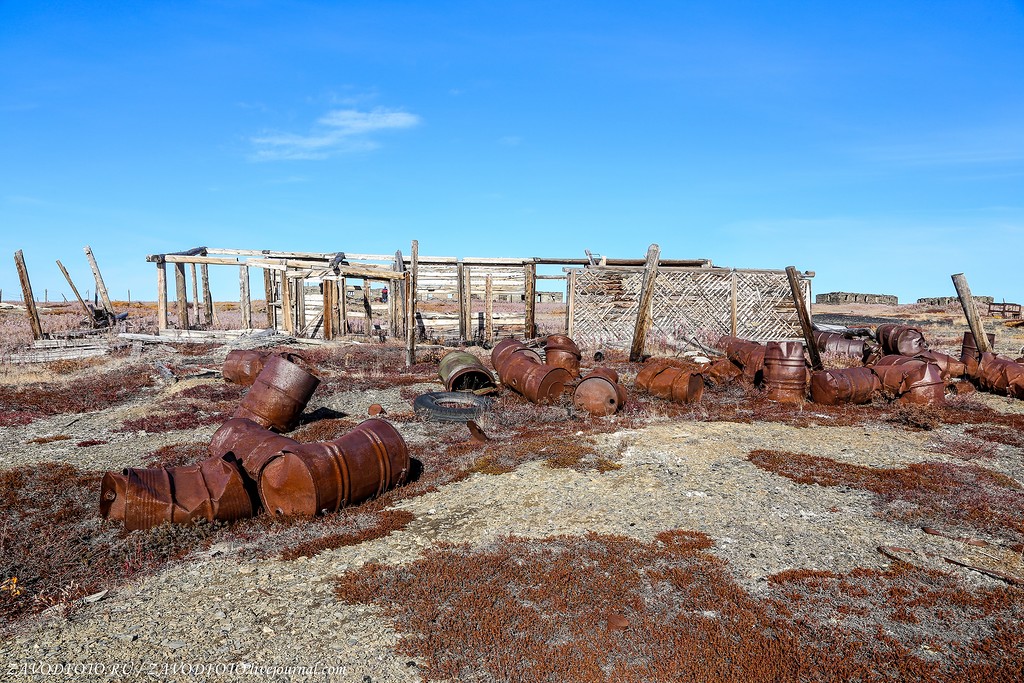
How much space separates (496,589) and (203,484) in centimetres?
302

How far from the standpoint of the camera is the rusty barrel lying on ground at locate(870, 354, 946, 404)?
10.6m

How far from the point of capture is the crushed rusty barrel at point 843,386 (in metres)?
10.6

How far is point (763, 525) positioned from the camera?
5551 millimetres

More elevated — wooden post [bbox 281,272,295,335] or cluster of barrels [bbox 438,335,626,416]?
wooden post [bbox 281,272,295,335]

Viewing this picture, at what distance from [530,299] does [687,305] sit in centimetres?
507

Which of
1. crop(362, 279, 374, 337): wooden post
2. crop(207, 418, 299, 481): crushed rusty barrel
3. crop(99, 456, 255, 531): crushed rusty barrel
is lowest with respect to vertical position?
crop(99, 456, 255, 531): crushed rusty barrel

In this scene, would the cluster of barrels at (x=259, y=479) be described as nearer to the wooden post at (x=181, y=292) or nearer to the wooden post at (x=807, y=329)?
the wooden post at (x=807, y=329)

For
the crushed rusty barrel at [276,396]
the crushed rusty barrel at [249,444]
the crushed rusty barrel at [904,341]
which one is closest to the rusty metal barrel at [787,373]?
the crushed rusty barrel at [904,341]

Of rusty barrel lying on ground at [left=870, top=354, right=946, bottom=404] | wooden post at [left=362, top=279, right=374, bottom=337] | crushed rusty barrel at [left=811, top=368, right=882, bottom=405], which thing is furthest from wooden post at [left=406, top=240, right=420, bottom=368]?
rusty barrel lying on ground at [left=870, top=354, right=946, bottom=404]

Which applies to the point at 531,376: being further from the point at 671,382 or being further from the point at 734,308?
the point at 734,308

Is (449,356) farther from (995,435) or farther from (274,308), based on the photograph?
(274,308)

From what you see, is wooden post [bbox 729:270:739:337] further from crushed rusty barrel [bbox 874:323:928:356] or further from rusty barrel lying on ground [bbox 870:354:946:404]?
Answer: rusty barrel lying on ground [bbox 870:354:946:404]

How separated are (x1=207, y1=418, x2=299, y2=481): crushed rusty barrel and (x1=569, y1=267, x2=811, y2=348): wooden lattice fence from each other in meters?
14.3

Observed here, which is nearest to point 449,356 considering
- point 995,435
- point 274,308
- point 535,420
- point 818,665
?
point 535,420
